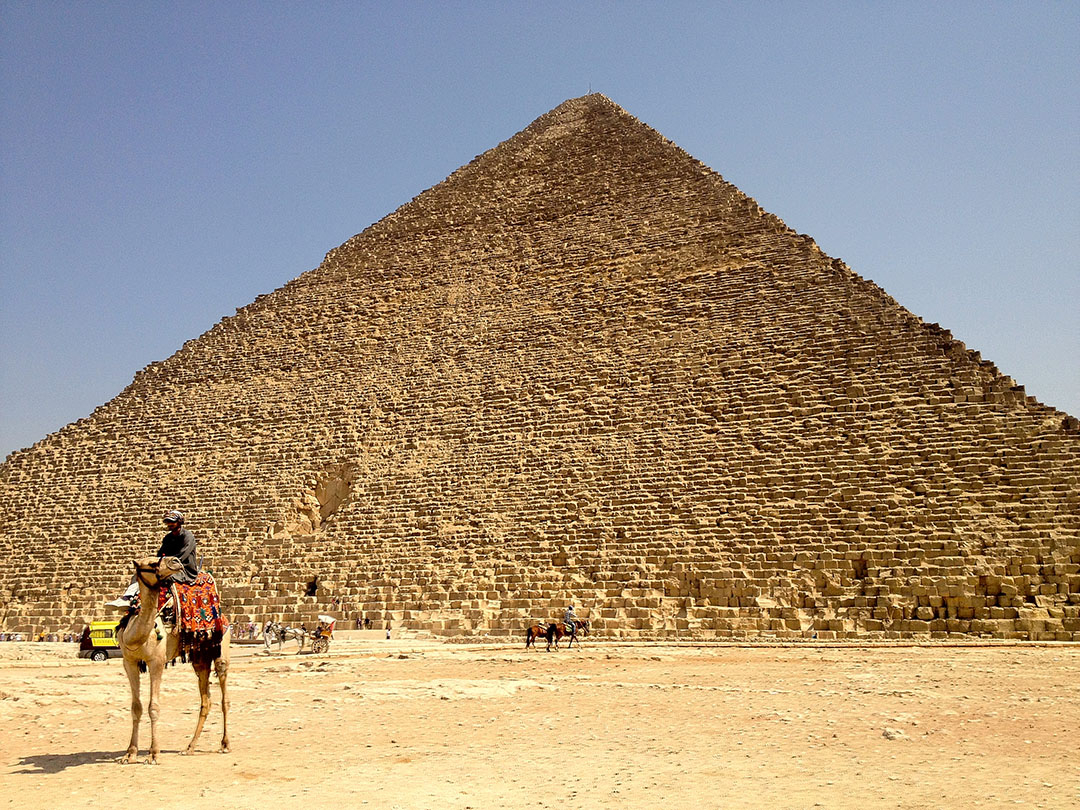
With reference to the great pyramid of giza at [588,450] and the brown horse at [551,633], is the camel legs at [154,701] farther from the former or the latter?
the great pyramid of giza at [588,450]

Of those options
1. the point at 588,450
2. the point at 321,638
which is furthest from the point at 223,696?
the point at 588,450

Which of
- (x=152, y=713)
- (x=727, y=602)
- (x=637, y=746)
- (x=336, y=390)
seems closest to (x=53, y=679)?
(x=152, y=713)

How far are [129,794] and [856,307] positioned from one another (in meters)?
15.6

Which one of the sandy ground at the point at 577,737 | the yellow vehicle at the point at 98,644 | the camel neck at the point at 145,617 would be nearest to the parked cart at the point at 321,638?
the sandy ground at the point at 577,737

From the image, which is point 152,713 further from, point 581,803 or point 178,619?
point 581,803

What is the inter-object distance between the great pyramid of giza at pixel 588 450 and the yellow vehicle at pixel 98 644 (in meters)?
2.92

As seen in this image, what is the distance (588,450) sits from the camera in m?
16.4

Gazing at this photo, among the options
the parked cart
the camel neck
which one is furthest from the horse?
the camel neck

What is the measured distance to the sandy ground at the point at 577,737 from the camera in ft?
12.9

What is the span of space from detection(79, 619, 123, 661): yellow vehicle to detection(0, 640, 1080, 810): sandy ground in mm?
3090

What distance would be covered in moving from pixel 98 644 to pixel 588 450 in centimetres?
802

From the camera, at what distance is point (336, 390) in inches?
821

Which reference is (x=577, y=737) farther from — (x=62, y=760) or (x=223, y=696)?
(x=62, y=760)

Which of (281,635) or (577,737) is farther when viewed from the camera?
(281,635)
